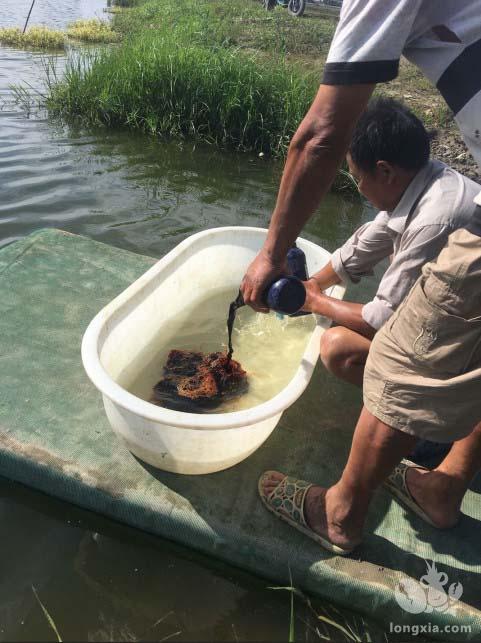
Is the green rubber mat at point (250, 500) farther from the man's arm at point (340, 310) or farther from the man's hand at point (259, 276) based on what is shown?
the man's hand at point (259, 276)

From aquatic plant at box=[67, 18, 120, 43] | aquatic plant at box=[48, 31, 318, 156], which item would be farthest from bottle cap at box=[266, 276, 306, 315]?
aquatic plant at box=[67, 18, 120, 43]

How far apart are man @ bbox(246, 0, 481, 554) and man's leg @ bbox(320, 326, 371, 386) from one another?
0.39 m

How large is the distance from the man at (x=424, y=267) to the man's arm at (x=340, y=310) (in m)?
0.39

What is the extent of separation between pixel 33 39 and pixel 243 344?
10.5 metres

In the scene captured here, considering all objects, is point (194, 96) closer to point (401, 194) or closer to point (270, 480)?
point (401, 194)

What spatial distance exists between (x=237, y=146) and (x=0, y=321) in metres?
3.83

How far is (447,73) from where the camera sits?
121cm

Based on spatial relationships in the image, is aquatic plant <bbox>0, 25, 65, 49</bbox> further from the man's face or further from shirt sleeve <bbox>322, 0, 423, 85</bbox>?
shirt sleeve <bbox>322, 0, 423, 85</bbox>

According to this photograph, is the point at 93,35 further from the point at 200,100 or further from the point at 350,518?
the point at 350,518

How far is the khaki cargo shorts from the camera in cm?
120

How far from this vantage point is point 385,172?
1592 mm

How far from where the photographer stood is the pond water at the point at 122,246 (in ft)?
4.66

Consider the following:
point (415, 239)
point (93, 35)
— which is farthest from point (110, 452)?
point (93, 35)

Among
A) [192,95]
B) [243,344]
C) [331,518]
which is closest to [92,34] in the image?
[192,95]
